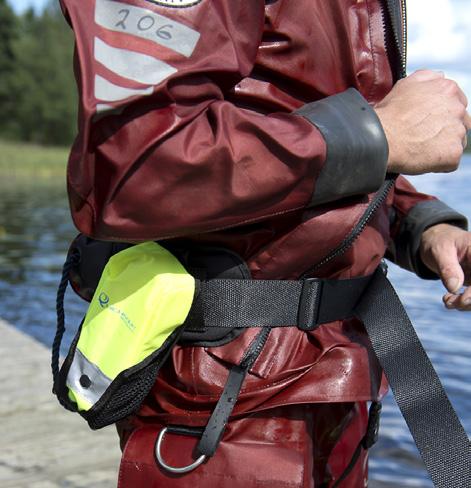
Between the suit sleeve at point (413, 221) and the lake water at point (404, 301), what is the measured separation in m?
2.26

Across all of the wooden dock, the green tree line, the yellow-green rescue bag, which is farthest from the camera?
the green tree line

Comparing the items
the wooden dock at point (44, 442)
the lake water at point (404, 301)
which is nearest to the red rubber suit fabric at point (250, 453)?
the wooden dock at point (44, 442)

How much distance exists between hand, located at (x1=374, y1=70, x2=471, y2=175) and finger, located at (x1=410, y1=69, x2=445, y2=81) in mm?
22

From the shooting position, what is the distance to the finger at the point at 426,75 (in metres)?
1.54

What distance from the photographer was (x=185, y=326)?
1508 millimetres

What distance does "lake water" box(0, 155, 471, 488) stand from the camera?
172 inches

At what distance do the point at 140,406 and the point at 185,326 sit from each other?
0.63ft

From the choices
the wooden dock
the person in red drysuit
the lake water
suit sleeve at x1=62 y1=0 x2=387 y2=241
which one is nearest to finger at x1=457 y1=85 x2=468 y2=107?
the person in red drysuit

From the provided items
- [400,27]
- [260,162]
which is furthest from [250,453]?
[400,27]

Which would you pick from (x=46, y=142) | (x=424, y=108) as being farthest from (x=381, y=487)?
(x=46, y=142)

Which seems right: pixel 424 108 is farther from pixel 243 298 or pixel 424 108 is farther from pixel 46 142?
pixel 46 142

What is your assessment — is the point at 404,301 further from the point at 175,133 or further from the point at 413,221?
the point at 175,133

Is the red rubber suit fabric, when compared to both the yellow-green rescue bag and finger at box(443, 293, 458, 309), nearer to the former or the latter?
the yellow-green rescue bag

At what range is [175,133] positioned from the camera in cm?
128
